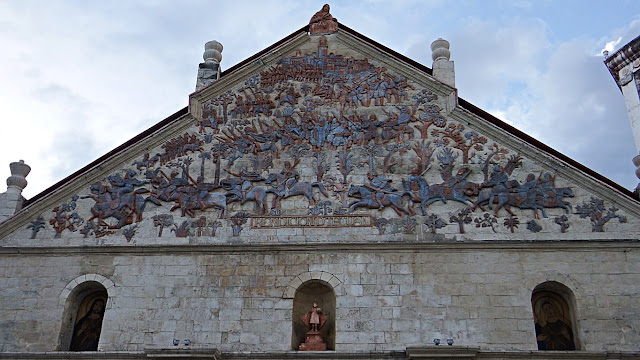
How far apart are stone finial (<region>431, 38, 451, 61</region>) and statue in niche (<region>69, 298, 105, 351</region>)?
23.2 feet

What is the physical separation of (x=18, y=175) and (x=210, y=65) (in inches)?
153

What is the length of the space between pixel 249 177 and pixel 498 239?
4037mm

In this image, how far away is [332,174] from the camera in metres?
11.0

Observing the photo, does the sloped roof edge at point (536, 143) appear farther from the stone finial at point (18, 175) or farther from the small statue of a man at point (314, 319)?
the stone finial at point (18, 175)

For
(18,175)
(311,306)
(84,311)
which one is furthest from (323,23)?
(84,311)

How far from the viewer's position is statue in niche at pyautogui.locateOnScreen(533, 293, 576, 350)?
9742 millimetres

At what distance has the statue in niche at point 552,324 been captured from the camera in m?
9.74

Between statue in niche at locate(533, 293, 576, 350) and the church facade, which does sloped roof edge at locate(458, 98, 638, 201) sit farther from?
statue in niche at locate(533, 293, 576, 350)

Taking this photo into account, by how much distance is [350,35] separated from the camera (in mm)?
12633

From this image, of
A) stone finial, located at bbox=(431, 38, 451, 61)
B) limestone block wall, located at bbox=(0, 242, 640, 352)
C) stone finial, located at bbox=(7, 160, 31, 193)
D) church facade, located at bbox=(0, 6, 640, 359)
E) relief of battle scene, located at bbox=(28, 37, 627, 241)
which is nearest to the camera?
limestone block wall, located at bbox=(0, 242, 640, 352)

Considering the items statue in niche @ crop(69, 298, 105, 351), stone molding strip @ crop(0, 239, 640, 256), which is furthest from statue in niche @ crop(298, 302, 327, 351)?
statue in niche @ crop(69, 298, 105, 351)

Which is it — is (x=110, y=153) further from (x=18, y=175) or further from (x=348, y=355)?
(x=348, y=355)

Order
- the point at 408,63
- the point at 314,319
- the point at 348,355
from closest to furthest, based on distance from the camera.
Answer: the point at 348,355
the point at 314,319
the point at 408,63

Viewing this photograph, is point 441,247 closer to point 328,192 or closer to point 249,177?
point 328,192
